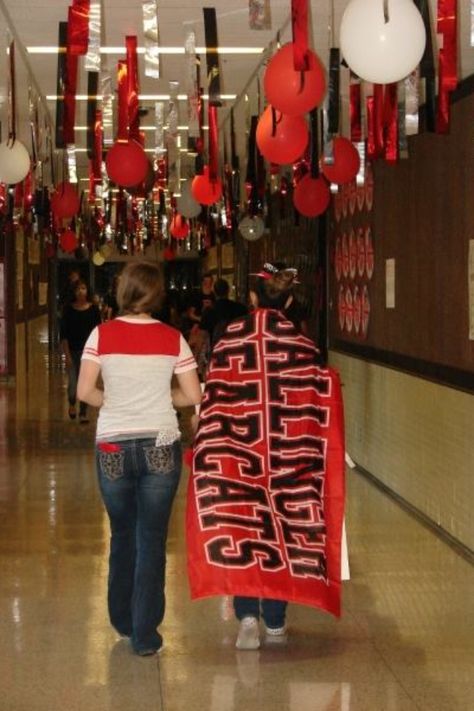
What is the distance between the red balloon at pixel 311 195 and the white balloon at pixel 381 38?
3.97 m

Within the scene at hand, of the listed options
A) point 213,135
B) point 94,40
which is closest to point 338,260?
point 213,135

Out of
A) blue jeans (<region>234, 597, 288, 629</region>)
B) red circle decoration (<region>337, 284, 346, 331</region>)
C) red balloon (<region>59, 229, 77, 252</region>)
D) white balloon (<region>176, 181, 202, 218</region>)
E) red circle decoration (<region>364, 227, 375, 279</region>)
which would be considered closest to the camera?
blue jeans (<region>234, 597, 288, 629</region>)

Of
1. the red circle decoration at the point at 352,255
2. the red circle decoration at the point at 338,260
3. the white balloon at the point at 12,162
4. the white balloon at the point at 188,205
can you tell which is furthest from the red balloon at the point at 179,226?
the white balloon at the point at 12,162

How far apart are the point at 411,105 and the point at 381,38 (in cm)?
153

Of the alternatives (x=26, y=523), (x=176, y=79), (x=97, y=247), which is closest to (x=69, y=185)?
(x=176, y=79)

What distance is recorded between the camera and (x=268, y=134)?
7.23 meters

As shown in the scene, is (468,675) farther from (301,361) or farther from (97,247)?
(97,247)

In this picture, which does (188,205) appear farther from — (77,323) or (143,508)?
(143,508)

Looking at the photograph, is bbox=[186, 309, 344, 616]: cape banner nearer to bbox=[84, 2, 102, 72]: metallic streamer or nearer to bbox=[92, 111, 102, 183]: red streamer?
bbox=[84, 2, 102, 72]: metallic streamer

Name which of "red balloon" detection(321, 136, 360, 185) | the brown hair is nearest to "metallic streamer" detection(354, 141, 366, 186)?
"red balloon" detection(321, 136, 360, 185)

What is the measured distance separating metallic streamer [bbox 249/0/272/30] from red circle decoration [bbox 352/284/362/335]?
18.4 ft

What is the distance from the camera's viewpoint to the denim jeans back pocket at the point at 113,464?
5289mm

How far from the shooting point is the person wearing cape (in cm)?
548

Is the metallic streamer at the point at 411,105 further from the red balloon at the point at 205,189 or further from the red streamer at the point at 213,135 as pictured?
the red balloon at the point at 205,189
